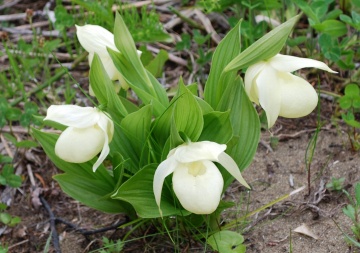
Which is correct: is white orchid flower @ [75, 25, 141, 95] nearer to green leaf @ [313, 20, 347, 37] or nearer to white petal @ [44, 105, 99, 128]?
white petal @ [44, 105, 99, 128]

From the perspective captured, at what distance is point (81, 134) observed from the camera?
4.71 ft

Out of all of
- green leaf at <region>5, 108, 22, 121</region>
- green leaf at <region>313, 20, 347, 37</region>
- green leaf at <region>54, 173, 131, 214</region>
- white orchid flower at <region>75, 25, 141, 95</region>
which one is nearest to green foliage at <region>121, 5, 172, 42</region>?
green leaf at <region>5, 108, 22, 121</region>

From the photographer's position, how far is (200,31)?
8.90 ft

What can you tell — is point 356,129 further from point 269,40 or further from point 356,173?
point 269,40

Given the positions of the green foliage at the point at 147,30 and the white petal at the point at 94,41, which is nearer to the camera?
the white petal at the point at 94,41

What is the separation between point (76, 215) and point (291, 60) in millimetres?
935

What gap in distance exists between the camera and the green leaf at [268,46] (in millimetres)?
1423

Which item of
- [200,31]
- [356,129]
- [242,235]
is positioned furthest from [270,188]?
[200,31]

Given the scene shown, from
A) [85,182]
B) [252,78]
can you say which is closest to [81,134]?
[85,182]

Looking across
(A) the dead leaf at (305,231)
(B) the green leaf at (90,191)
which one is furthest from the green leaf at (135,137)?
(A) the dead leaf at (305,231)

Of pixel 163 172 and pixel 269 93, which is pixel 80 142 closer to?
pixel 163 172

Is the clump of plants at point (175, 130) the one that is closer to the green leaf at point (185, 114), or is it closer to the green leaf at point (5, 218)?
the green leaf at point (185, 114)

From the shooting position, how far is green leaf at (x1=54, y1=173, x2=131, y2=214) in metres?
1.68

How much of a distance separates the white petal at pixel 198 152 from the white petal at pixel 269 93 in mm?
146
